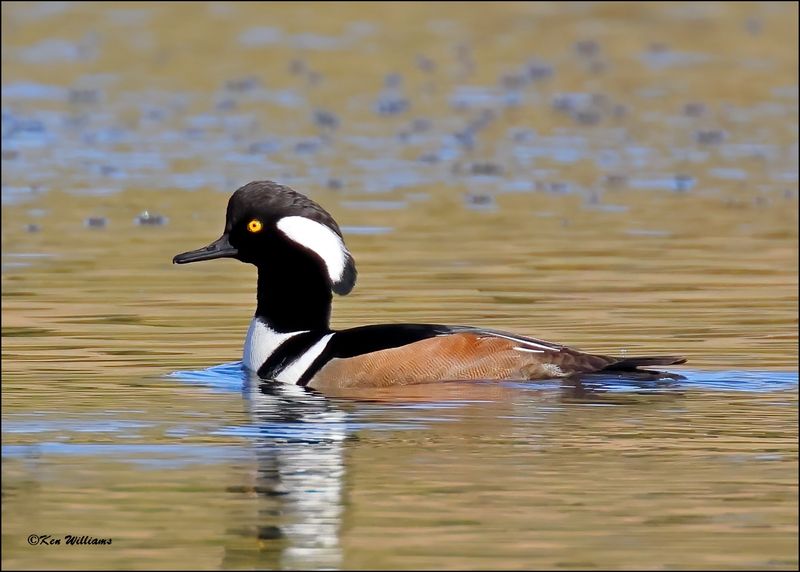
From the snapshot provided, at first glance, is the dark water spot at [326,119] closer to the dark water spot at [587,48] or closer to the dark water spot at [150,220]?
the dark water spot at [150,220]

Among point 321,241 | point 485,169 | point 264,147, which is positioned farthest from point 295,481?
point 264,147

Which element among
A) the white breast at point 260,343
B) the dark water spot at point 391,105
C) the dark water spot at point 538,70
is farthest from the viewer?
the dark water spot at point 538,70

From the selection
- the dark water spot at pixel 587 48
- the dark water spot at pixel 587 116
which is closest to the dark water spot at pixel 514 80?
the dark water spot at pixel 587 48

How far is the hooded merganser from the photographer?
39.3 feet

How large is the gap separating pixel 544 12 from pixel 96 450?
31.8 meters

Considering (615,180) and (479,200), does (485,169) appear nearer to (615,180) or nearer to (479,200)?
(615,180)

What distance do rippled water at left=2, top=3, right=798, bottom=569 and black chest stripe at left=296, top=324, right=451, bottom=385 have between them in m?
0.36

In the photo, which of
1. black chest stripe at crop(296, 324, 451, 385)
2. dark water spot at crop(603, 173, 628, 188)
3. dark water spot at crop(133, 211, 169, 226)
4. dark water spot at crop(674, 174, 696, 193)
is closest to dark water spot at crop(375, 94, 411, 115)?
dark water spot at crop(603, 173, 628, 188)

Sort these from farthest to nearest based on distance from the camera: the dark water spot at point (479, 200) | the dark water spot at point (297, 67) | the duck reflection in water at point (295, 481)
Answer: the dark water spot at point (297, 67), the dark water spot at point (479, 200), the duck reflection in water at point (295, 481)

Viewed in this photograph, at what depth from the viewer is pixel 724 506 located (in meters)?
8.67

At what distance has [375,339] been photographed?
474 inches

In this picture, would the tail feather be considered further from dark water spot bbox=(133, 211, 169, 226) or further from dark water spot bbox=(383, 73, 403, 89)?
dark water spot bbox=(383, 73, 403, 89)

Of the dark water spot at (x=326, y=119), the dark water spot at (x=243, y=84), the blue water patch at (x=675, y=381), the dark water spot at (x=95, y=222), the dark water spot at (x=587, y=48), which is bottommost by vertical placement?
the blue water patch at (x=675, y=381)

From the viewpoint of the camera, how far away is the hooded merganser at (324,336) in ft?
39.3
